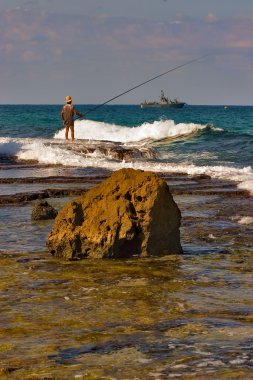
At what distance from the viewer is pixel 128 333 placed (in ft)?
19.9

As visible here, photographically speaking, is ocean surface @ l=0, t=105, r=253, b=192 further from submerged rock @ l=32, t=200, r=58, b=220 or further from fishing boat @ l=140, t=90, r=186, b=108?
fishing boat @ l=140, t=90, r=186, b=108

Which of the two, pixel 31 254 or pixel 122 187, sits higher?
pixel 122 187

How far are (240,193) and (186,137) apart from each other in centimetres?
3549

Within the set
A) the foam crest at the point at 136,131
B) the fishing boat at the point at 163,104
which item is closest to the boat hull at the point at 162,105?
the fishing boat at the point at 163,104

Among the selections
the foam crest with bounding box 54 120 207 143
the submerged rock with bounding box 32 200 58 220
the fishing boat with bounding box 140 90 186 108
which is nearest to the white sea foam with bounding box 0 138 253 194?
the submerged rock with bounding box 32 200 58 220

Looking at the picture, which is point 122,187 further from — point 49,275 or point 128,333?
point 128,333

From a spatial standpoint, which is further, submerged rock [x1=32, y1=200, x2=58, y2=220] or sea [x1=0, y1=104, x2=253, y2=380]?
submerged rock [x1=32, y1=200, x2=58, y2=220]

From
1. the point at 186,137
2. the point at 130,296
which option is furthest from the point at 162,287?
the point at 186,137

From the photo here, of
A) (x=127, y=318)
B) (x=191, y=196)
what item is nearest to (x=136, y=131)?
(x=191, y=196)

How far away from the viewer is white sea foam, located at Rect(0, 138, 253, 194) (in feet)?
72.8

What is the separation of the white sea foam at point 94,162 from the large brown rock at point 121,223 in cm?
825

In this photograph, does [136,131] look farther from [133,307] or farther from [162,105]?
[162,105]

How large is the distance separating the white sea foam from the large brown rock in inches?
325

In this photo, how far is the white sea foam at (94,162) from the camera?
22203 millimetres
